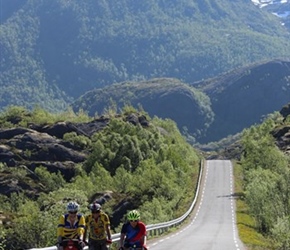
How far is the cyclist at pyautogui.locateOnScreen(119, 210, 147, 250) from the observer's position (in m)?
21.9

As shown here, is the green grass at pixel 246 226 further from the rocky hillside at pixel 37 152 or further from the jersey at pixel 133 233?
the rocky hillside at pixel 37 152

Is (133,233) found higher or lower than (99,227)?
lower

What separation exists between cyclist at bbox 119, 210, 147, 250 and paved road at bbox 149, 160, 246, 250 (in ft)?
61.8

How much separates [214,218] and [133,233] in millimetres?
71242

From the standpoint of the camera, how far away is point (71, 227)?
2078 centimetres

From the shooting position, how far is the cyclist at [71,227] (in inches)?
813

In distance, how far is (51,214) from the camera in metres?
83.2

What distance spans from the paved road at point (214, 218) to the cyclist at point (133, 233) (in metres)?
18.8

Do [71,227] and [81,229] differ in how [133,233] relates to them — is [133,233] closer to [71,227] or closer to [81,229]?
[81,229]

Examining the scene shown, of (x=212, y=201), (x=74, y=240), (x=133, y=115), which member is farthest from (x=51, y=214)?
(x=133, y=115)

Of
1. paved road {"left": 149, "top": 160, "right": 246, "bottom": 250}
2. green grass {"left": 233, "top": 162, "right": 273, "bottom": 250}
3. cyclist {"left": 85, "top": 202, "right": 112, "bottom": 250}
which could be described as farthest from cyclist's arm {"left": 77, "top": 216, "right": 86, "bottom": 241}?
green grass {"left": 233, "top": 162, "right": 273, "bottom": 250}

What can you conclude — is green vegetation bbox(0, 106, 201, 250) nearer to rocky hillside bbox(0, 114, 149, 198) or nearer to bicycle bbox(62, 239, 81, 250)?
rocky hillside bbox(0, 114, 149, 198)

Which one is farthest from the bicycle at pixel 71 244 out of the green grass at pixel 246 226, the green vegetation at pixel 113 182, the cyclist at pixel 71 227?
the green vegetation at pixel 113 182

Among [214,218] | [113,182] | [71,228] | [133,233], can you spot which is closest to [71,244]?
[71,228]
